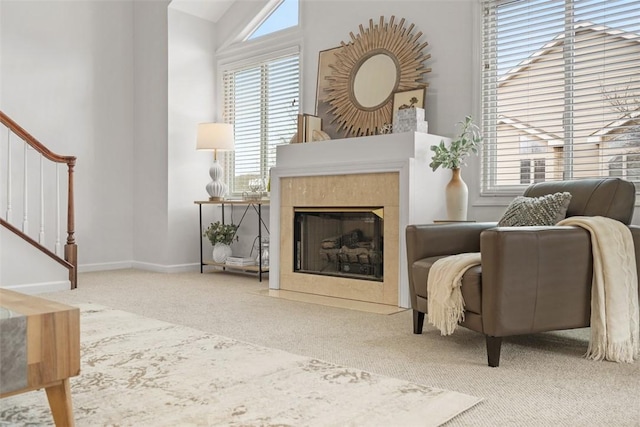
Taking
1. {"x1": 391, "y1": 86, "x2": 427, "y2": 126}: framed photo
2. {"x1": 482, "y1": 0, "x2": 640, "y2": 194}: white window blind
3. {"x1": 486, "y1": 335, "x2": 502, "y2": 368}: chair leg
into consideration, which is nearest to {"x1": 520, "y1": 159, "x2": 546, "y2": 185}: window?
{"x1": 482, "y1": 0, "x2": 640, "y2": 194}: white window blind

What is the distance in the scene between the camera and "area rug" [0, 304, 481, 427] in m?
1.84

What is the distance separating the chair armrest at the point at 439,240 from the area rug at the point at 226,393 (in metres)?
0.90

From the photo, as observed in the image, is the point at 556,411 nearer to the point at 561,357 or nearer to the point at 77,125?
the point at 561,357

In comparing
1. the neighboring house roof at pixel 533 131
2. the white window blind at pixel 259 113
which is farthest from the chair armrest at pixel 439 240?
the white window blind at pixel 259 113

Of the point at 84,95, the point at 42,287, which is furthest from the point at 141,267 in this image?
the point at 84,95

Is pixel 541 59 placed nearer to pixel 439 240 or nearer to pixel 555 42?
pixel 555 42

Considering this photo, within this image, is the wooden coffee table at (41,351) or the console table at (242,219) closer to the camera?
the wooden coffee table at (41,351)

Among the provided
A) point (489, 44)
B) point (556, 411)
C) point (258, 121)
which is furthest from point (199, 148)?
point (556, 411)

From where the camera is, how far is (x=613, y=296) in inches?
101

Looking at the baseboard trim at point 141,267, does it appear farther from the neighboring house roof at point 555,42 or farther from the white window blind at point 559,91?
the neighboring house roof at point 555,42

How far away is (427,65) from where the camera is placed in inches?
175

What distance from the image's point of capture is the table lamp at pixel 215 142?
18.3ft

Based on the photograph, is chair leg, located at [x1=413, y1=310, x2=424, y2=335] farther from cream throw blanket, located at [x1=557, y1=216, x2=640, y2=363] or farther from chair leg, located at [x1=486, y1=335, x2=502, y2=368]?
cream throw blanket, located at [x1=557, y1=216, x2=640, y2=363]

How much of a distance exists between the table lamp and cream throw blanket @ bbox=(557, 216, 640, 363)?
12.2ft
